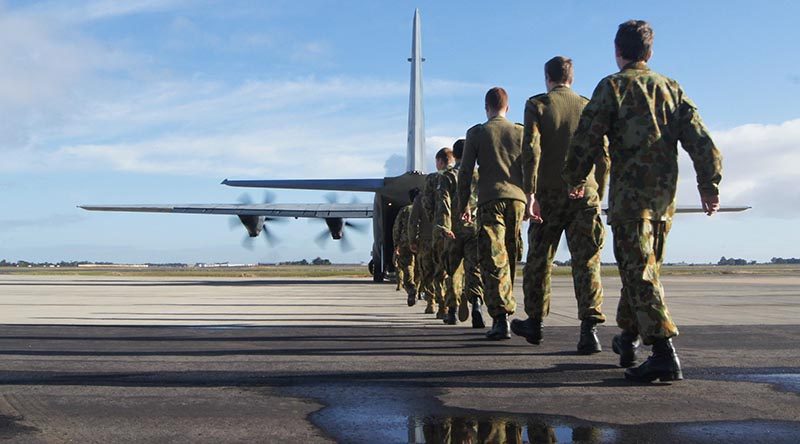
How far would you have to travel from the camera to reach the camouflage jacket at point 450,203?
9.50 meters

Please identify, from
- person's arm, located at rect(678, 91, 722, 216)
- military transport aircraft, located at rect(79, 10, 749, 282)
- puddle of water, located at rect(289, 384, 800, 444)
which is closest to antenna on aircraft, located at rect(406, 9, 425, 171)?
military transport aircraft, located at rect(79, 10, 749, 282)

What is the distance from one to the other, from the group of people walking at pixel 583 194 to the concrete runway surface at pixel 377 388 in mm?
396

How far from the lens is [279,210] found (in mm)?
34719

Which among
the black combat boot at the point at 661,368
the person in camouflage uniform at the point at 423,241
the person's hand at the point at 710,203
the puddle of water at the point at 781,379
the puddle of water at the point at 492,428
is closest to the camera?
the puddle of water at the point at 492,428

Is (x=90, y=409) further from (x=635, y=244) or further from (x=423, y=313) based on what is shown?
(x=423, y=313)

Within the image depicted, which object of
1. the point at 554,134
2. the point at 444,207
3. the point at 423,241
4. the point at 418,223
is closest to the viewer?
the point at 554,134

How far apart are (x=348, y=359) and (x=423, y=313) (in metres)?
6.41

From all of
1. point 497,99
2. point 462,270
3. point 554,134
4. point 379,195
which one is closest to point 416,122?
point 379,195

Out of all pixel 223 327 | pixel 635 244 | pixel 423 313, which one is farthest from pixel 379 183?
pixel 635 244

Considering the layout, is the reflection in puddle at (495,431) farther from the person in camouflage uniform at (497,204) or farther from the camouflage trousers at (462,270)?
the camouflage trousers at (462,270)

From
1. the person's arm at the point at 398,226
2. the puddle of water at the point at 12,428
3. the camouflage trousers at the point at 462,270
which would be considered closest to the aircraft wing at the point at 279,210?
the person's arm at the point at 398,226

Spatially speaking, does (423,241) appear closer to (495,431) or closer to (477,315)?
(477,315)

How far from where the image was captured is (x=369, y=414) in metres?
4.13

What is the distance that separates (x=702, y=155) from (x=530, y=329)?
2401 mm
